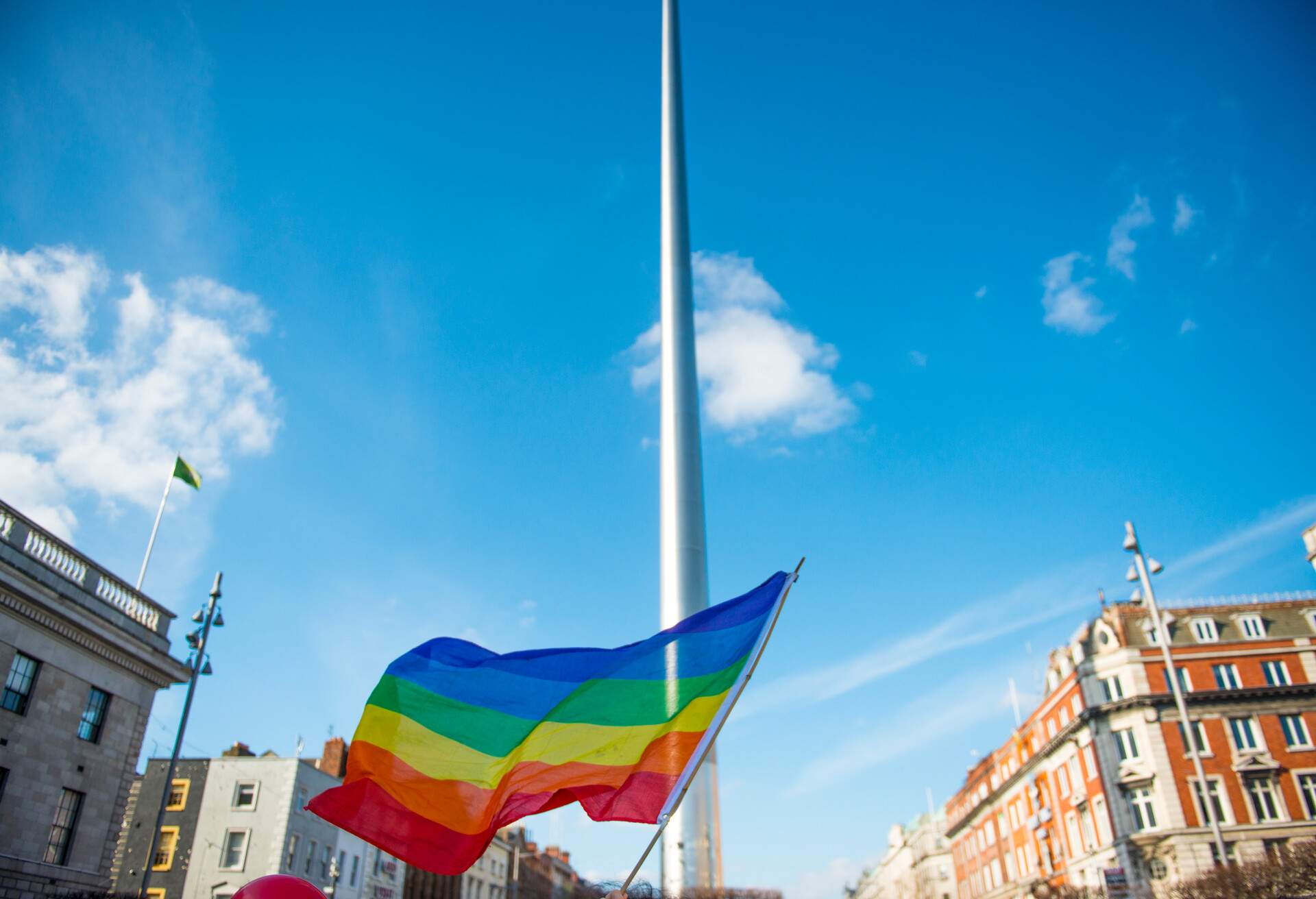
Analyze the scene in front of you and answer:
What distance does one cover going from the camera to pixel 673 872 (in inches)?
1550

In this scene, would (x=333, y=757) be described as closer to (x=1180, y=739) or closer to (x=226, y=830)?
(x=226, y=830)

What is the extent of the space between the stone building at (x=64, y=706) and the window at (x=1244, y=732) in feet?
195

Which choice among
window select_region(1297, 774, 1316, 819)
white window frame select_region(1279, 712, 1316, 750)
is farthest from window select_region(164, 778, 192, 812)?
white window frame select_region(1279, 712, 1316, 750)

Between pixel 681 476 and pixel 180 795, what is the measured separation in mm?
36065

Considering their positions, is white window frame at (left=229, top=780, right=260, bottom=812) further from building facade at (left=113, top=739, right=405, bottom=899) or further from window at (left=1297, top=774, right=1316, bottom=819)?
window at (left=1297, top=774, right=1316, bottom=819)

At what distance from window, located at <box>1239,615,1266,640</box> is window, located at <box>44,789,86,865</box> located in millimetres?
64515

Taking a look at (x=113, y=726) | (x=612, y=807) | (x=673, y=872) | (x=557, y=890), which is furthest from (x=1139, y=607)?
(x=557, y=890)

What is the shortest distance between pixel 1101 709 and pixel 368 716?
2415 inches

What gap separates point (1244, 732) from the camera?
2293 inches

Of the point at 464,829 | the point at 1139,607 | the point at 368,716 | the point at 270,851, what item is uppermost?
the point at 1139,607

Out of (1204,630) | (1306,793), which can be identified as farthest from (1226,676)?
(1306,793)

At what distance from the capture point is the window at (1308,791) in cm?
5525

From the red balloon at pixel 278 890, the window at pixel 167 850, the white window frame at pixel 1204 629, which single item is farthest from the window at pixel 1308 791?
the red balloon at pixel 278 890

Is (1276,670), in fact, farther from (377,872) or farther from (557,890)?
(557,890)
